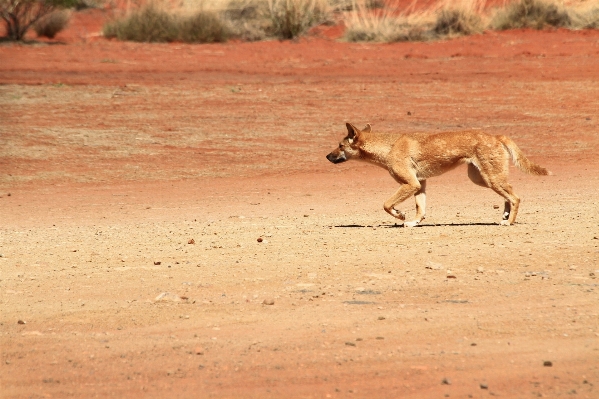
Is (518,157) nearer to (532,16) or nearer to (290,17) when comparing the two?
(290,17)

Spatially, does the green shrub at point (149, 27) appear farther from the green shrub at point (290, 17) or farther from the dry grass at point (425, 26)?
the dry grass at point (425, 26)

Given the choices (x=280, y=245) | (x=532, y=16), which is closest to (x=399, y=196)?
(x=280, y=245)

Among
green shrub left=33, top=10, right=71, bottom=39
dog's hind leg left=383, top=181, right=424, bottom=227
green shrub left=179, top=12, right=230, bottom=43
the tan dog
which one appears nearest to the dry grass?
green shrub left=179, top=12, right=230, bottom=43

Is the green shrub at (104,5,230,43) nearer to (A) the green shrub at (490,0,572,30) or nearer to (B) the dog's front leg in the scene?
(A) the green shrub at (490,0,572,30)

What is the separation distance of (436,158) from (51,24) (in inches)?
1059

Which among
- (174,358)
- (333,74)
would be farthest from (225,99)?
(174,358)

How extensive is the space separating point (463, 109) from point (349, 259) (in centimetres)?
1270

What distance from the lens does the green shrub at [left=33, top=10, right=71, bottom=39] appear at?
116 ft

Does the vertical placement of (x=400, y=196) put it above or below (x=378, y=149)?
below

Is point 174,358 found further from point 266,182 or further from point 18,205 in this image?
point 266,182

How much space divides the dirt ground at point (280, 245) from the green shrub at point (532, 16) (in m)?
10.0

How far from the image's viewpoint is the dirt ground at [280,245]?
6.59m

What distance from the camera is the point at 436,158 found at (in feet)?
38.0

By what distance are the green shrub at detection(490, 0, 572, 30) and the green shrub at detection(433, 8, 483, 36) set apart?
1389 mm
